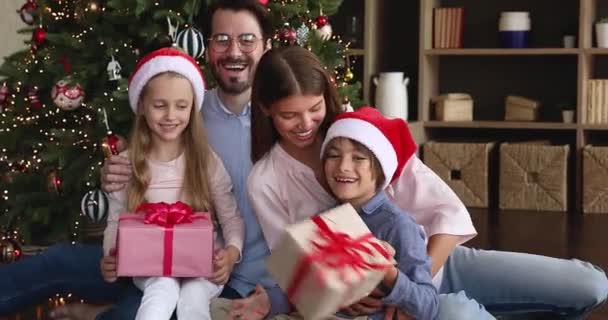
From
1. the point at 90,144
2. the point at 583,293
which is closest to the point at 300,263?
the point at 583,293

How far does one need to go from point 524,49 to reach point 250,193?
344cm

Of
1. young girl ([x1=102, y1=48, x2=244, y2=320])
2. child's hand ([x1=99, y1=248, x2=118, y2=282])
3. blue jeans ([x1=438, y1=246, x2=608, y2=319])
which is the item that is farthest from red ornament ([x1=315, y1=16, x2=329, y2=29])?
child's hand ([x1=99, y1=248, x2=118, y2=282])

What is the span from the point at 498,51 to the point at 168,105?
133 inches

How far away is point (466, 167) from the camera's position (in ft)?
18.7

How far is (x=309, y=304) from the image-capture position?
2051 mm

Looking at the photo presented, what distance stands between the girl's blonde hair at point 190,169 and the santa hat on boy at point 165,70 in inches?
0.5

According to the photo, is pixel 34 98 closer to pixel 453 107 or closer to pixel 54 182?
pixel 54 182

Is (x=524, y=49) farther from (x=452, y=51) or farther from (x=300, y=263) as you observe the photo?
(x=300, y=263)

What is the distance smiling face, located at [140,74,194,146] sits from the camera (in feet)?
8.84

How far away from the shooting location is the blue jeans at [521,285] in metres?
2.71

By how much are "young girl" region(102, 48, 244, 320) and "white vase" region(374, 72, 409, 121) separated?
3.09 metres

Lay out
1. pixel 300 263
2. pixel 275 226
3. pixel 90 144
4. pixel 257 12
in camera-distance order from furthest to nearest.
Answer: pixel 90 144, pixel 257 12, pixel 275 226, pixel 300 263

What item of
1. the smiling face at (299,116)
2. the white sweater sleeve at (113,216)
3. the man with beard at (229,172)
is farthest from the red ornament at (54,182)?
the smiling face at (299,116)

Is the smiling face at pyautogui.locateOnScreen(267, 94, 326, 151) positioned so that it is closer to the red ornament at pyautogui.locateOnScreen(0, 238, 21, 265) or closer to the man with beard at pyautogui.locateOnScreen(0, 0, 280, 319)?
the man with beard at pyautogui.locateOnScreen(0, 0, 280, 319)
